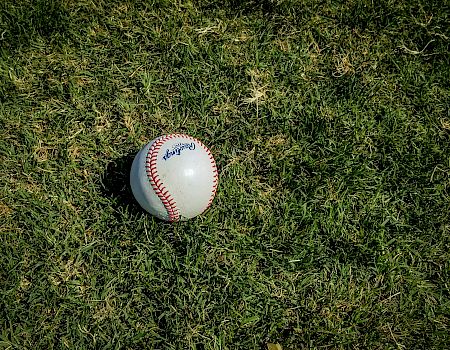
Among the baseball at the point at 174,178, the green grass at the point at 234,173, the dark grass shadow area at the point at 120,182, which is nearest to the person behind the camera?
the baseball at the point at 174,178

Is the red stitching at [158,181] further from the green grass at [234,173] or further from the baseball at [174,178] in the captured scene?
the green grass at [234,173]

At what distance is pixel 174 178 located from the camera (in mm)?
3266

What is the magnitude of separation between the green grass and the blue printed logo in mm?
541

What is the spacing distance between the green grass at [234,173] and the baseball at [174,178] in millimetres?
278

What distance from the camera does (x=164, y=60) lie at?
14.0 ft

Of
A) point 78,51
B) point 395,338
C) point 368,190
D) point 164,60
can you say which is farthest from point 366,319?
point 78,51

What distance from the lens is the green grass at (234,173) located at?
11.4 feet

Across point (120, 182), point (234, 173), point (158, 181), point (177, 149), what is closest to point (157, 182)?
point (158, 181)

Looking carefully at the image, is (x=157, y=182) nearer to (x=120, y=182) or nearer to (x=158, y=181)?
(x=158, y=181)

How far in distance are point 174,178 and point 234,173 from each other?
2.32 ft

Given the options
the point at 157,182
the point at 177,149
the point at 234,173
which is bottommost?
the point at 234,173

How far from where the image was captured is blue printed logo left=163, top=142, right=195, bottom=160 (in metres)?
3.31

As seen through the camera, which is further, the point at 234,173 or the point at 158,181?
the point at 234,173

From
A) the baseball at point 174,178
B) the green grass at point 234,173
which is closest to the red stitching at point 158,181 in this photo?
the baseball at point 174,178
